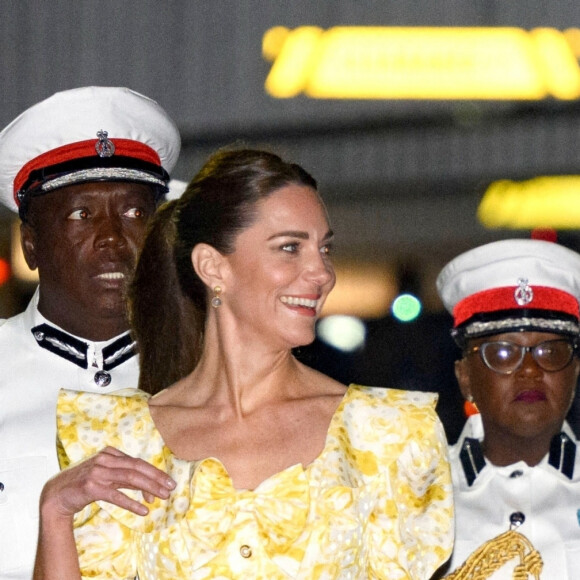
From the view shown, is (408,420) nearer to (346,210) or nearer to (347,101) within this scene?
(346,210)

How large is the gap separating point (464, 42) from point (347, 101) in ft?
2.64

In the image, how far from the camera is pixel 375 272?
7203 mm

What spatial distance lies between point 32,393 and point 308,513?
3.41ft

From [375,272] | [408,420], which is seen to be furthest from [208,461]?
[375,272]

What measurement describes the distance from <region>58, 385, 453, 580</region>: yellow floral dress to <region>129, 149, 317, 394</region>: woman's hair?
0.29 m

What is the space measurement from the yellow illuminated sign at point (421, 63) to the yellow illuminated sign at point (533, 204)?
71cm

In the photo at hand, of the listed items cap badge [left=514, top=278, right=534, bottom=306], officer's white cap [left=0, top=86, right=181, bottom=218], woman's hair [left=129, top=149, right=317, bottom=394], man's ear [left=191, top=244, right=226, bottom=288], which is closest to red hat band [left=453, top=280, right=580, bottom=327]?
A: cap badge [left=514, top=278, right=534, bottom=306]

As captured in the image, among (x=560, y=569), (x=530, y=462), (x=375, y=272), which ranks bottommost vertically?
(x=560, y=569)

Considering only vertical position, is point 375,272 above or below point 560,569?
above

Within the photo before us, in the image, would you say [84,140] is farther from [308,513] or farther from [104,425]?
[308,513]

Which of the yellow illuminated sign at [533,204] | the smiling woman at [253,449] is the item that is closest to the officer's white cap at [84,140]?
the smiling woman at [253,449]

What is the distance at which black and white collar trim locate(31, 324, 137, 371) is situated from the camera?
135 inches

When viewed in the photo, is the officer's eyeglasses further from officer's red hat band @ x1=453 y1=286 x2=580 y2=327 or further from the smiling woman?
the smiling woman

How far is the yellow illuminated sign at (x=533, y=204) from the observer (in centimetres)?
757
